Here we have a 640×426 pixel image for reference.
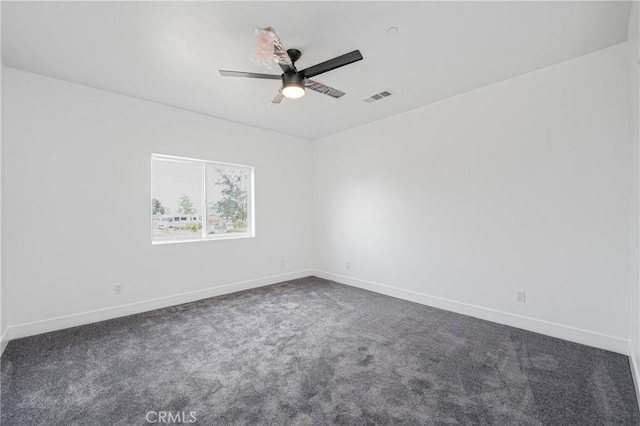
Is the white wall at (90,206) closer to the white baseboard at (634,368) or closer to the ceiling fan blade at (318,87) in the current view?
the ceiling fan blade at (318,87)

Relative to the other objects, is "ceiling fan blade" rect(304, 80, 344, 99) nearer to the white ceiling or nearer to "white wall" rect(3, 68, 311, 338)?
the white ceiling

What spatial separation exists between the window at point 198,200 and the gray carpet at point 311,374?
1.35 metres

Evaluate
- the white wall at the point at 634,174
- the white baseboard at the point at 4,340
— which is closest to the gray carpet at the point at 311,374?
the white baseboard at the point at 4,340

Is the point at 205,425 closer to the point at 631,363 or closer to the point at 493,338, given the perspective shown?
the point at 493,338

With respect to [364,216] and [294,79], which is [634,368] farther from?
[294,79]

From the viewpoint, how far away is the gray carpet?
1815mm

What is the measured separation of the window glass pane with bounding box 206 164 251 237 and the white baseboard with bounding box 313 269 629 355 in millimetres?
2375

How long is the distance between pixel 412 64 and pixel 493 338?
2896 millimetres

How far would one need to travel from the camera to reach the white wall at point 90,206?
2.96 metres

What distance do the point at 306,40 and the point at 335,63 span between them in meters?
0.39

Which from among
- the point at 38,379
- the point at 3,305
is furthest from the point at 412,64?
the point at 3,305

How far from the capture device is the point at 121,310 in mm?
3504
